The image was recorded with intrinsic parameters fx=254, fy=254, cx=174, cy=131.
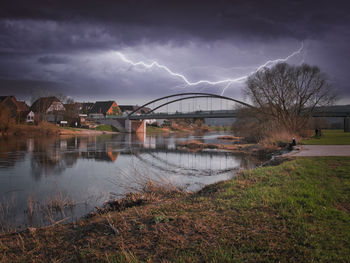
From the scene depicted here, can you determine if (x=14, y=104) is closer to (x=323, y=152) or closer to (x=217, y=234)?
(x=323, y=152)

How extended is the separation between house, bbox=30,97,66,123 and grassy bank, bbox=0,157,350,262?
2718 inches

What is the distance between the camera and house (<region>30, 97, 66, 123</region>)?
2707 inches

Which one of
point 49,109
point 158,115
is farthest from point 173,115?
point 49,109

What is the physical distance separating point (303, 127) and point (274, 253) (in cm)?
3625

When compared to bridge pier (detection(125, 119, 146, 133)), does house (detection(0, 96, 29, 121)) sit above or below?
above

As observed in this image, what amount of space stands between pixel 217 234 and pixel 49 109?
267 ft

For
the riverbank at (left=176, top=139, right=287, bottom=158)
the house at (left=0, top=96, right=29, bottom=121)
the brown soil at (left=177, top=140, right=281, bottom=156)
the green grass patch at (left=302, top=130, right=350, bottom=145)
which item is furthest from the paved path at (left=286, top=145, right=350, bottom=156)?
the house at (left=0, top=96, right=29, bottom=121)

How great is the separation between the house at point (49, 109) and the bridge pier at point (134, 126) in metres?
19.6

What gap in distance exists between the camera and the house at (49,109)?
68.8 m

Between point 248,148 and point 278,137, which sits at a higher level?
point 278,137

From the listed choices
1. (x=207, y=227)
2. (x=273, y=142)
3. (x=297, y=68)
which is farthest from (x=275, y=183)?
(x=297, y=68)

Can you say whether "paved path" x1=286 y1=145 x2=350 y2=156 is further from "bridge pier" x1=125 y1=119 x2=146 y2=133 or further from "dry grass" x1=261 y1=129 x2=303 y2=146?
"bridge pier" x1=125 y1=119 x2=146 y2=133

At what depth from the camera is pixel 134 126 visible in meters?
82.9

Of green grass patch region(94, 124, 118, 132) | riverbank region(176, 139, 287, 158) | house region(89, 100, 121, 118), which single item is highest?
house region(89, 100, 121, 118)
